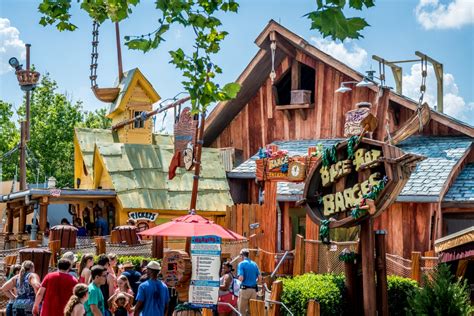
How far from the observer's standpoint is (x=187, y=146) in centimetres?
2616

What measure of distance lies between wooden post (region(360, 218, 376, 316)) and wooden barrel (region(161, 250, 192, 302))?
9.58 ft

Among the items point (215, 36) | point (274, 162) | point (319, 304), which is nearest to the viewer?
point (215, 36)

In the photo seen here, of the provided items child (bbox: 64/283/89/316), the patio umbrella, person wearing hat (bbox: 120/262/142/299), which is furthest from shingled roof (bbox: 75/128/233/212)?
child (bbox: 64/283/89/316)

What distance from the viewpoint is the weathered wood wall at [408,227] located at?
23484mm

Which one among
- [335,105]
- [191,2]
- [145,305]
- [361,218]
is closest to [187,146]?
[335,105]

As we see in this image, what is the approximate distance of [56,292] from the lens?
13000 millimetres

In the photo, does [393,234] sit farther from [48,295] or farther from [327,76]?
[48,295]

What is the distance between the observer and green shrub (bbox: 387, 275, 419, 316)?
1706 cm

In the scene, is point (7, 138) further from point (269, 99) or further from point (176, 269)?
point (176, 269)

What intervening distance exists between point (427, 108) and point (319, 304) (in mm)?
12466

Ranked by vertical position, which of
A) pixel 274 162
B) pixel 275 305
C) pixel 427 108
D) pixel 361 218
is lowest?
pixel 275 305

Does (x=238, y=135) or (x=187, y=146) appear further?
(x=238, y=135)

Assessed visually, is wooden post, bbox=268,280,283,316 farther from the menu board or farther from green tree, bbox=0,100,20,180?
green tree, bbox=0,100,20,180

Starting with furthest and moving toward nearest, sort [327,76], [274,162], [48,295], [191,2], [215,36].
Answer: [327,76] → [274,162] → [48,295] → [215,36] → [191,2]
